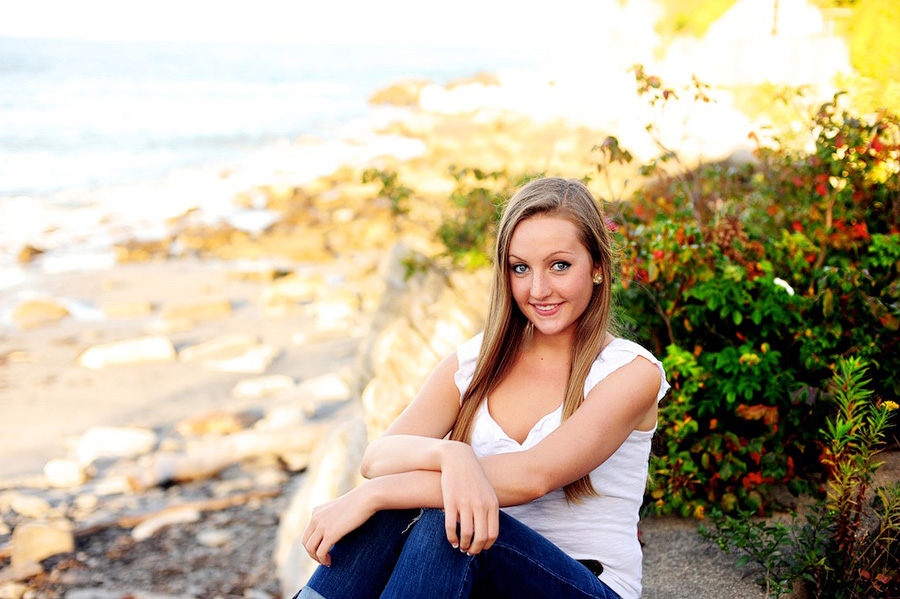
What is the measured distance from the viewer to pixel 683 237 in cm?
319

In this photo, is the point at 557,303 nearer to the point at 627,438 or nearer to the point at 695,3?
the point at 627,438

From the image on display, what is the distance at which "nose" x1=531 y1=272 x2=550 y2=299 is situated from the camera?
2309 mm

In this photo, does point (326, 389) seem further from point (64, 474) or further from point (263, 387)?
point (64, 474)

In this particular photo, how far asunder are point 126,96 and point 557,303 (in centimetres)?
4824

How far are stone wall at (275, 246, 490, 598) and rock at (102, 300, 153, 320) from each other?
6.13 m

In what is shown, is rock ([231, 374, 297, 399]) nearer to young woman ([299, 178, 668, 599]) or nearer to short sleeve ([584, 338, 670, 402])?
young woman ([299, 178, 668, 599])

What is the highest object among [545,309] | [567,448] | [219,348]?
[545,309]

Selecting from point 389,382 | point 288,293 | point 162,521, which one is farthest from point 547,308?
point 288,293

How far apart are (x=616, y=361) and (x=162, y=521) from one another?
4.52m

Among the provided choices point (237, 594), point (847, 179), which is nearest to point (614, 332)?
point (847, 179)

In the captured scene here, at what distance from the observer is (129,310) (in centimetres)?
1095

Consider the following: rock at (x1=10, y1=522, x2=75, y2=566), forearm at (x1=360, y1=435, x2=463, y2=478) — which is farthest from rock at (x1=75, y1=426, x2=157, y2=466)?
forearm at (x1=360, y1=435, x2=463, y2=478)

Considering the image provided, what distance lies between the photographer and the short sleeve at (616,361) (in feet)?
7.40

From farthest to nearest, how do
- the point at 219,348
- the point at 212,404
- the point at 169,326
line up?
the point at 169,326, the point at 219,348, the point at 212,404
